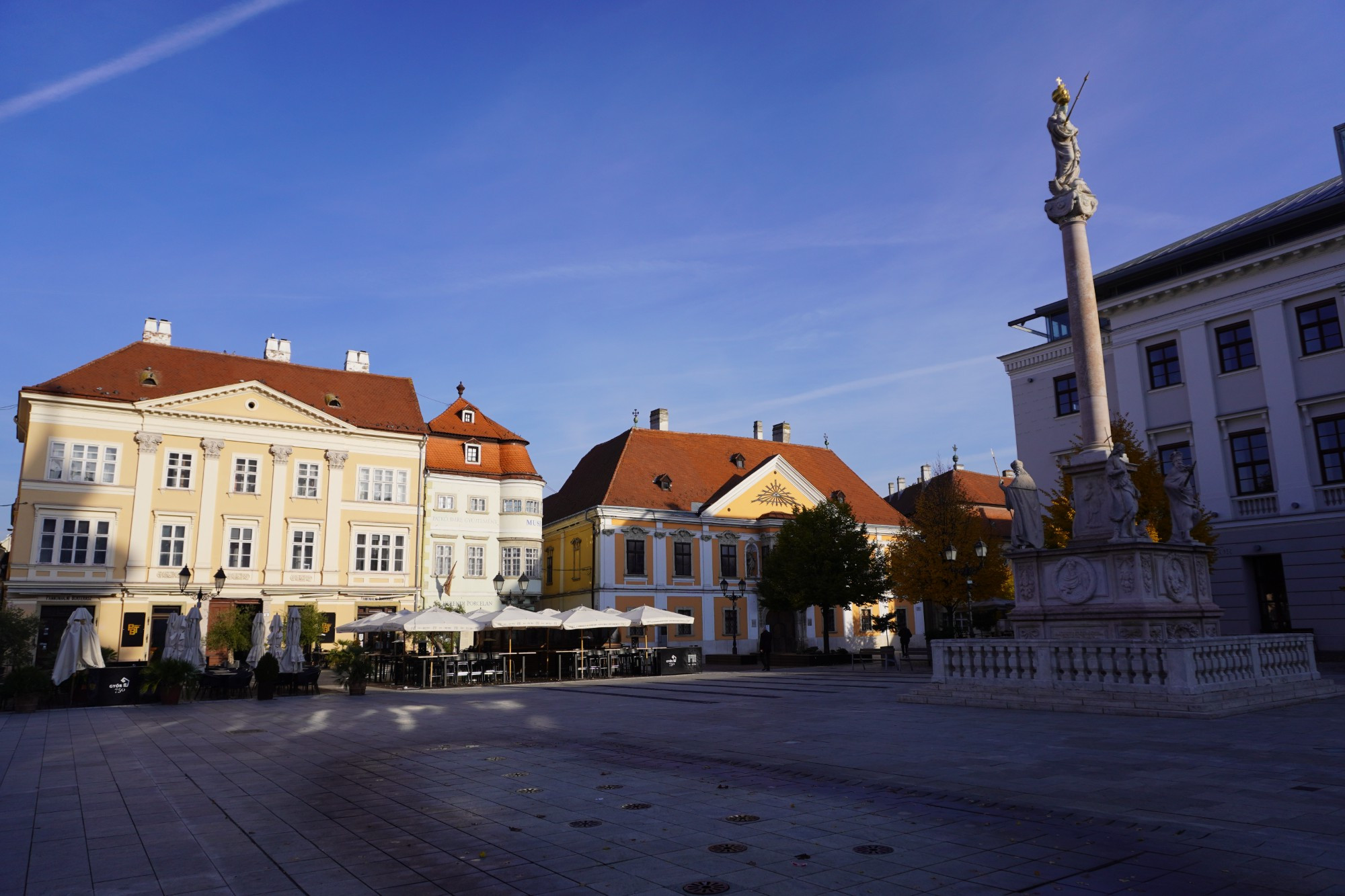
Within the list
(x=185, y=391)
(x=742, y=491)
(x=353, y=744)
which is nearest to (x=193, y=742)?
(x=353, y=744)

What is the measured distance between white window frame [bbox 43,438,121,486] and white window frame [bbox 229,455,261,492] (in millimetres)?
4521

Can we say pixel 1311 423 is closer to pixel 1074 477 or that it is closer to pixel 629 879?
pixel 1074 477

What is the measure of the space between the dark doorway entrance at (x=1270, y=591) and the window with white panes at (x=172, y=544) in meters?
42.4

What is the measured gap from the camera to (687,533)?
4994 cm

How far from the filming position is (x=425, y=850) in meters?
6.63

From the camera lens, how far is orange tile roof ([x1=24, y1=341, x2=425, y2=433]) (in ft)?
129

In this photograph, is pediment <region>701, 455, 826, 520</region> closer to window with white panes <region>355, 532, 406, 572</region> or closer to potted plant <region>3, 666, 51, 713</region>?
window with white panes <region>355, 532, 406, 572</region>

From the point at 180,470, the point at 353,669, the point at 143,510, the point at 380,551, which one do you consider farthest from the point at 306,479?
the point at 353,669

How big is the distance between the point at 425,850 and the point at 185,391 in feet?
132

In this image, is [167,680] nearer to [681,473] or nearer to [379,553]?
[379,553]

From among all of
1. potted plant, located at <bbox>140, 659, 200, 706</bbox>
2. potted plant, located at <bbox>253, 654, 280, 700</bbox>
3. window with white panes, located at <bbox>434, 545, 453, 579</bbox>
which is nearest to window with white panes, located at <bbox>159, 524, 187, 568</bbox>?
window with white panes, located at <bbox>434, 545, 453, 579</bbox>

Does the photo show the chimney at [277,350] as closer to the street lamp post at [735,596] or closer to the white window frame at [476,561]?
the white window frame at [476,561]

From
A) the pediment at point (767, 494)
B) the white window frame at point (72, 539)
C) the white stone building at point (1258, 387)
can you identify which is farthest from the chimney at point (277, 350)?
the white stone building at point (1258, 387)

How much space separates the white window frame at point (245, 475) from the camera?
41.1 meters
